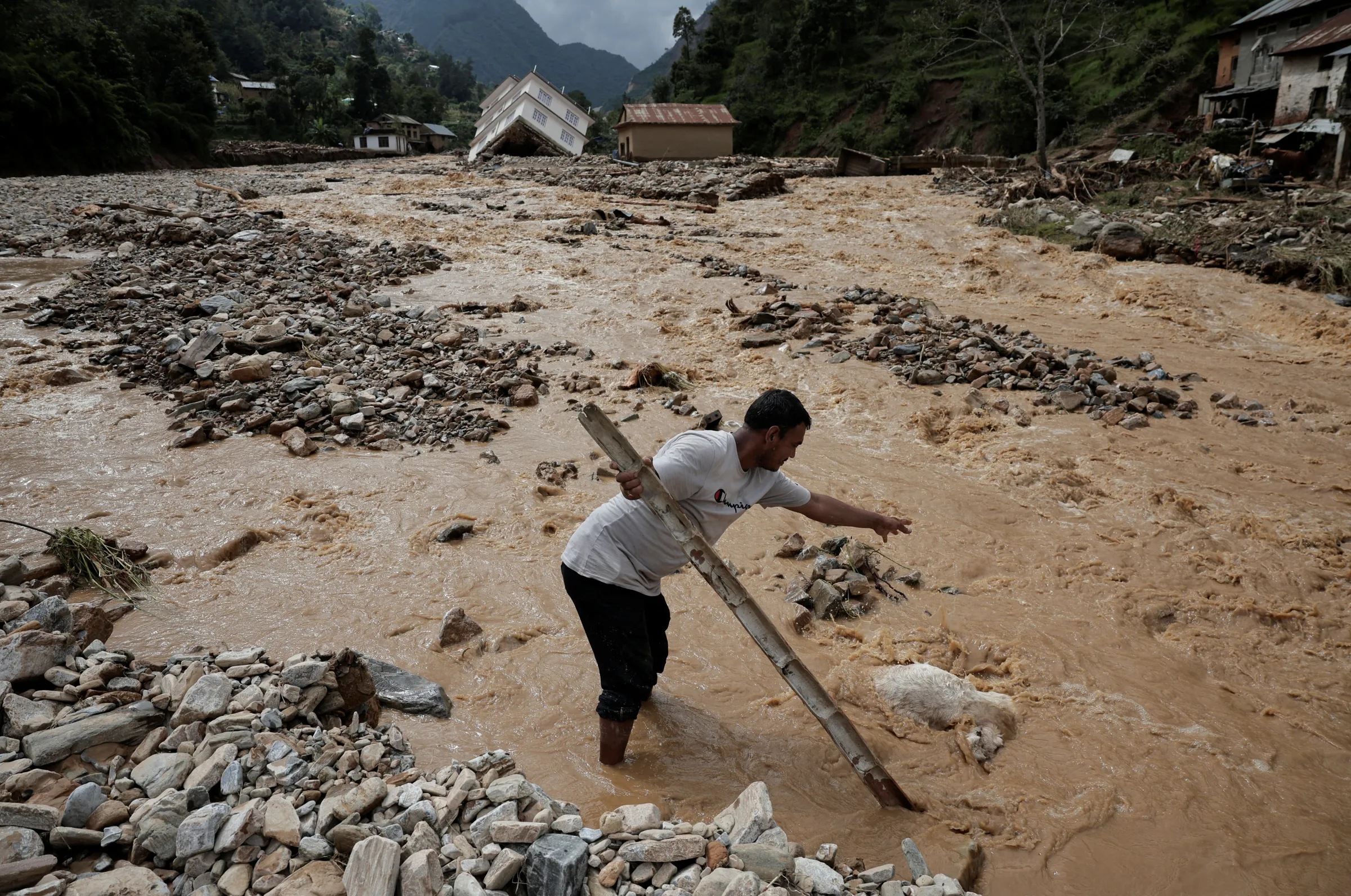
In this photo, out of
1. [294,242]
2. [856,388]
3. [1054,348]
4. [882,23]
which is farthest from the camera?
[882,23]

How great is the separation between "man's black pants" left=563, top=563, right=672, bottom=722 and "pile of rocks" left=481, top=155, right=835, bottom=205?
A: 14685 millimetres

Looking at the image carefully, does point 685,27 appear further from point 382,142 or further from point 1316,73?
point 1316,73

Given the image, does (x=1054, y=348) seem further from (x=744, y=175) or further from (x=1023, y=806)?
(x=744, y=175)

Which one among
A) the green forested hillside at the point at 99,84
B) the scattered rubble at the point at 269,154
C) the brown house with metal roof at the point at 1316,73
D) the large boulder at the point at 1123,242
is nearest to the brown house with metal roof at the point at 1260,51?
the brown house with metal roof at the point at 1316,73

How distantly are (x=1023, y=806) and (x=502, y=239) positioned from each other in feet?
39.6

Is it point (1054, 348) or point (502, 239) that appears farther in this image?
point (502, 239)

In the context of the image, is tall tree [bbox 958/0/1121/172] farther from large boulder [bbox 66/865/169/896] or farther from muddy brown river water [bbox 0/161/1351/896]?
large boulder [bbox 66/865/169/896]

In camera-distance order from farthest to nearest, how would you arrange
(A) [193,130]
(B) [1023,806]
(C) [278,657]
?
(A) [193,130]
(C) [278,657]
(B) [1023,806]

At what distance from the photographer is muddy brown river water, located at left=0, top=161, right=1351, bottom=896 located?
2938mm

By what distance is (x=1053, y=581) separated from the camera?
446 centimetres

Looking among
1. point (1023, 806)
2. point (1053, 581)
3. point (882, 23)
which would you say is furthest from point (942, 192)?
point (882, 23)

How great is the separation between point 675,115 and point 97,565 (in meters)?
26.6

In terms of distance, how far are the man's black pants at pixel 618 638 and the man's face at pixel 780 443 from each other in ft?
2.15

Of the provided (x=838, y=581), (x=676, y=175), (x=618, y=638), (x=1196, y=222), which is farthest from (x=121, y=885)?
(x=676, y=175)
